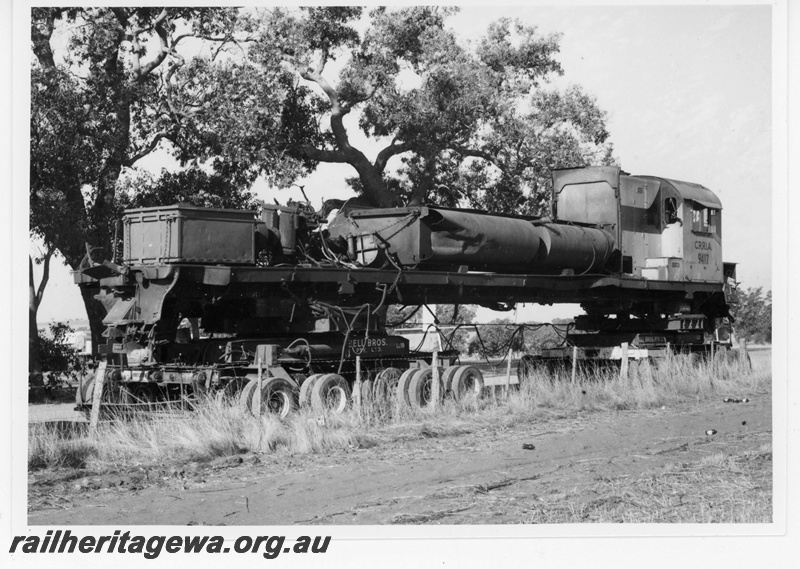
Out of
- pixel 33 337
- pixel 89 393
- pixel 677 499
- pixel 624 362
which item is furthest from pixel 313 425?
pixel 33 337

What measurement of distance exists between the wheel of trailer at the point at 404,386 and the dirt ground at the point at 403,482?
185cm

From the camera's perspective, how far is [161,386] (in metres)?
15.0

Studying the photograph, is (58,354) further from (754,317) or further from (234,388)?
(754,317)

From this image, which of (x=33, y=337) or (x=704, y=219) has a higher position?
(x=704, y=219)

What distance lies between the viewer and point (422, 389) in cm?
1591

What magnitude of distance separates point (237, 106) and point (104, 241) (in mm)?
3813

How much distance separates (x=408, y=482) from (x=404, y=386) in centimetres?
529

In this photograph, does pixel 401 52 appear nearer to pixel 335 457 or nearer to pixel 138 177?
pixel 138 177

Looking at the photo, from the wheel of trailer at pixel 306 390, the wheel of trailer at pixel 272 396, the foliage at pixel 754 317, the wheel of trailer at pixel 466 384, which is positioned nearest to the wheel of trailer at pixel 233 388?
the wheel of trailer at pixel 272 396

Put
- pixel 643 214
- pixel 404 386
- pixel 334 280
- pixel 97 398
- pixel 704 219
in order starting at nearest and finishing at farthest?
pixel 97 398
pixel 334 280
pixel 404 386
pixel 643 214
pixel 704 219

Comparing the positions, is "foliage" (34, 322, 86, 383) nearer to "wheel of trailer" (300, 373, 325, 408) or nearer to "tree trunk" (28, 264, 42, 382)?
"tree trunk" (28, 264, 42, 382)

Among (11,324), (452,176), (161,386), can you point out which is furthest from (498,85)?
(11,324)

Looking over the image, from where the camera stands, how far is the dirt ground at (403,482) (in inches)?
364

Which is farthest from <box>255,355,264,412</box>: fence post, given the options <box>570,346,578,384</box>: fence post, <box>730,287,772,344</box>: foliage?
<box>730,287,772,344</box>: foliage
